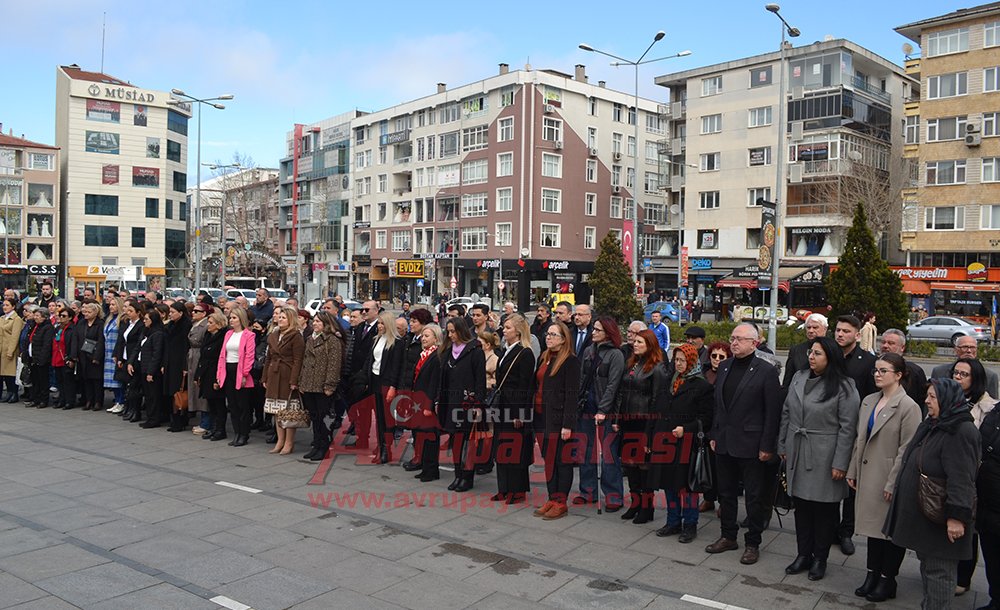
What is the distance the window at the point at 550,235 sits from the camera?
5769 cm

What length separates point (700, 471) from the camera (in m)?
6.55

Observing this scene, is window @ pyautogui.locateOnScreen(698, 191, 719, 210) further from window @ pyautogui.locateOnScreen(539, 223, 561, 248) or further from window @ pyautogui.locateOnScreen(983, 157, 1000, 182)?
window @ pyautogui.locateOnScreen(983, 157, 1000, 182)

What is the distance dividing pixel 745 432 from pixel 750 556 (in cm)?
98

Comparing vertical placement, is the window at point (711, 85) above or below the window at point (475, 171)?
above

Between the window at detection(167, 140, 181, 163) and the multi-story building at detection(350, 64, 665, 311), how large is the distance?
1868 cm

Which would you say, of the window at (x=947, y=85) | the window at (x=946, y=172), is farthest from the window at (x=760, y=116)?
the window at (x=946, y=172)

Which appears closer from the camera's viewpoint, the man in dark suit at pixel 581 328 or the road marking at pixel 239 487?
the road marking at pixel 239 487

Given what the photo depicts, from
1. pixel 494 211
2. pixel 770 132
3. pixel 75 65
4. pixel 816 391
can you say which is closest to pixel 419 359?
pixel 816 391

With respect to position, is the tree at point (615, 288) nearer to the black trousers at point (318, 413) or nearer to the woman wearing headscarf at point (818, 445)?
the black trousers at point (318, 413)

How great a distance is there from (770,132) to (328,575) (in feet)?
162

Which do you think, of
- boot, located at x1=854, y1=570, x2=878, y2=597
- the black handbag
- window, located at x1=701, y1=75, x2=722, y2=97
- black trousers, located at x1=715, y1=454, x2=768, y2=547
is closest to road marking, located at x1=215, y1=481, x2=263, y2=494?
the black handbag

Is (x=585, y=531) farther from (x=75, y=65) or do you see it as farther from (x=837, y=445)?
(x=75, y=65)

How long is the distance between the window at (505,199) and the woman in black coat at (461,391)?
4973 cm

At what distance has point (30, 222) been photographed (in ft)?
210
